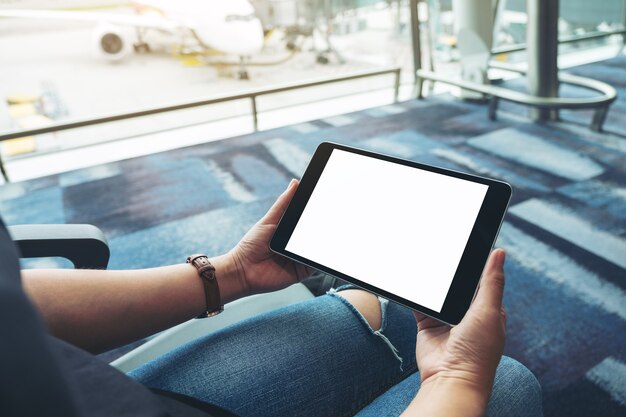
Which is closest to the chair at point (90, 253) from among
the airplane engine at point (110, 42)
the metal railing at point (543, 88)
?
the metal railing at point (543, 88)

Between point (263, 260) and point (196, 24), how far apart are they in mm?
4532

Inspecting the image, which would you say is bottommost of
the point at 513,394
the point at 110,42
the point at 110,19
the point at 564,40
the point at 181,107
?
the point at 513,394

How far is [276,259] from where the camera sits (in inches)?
28.1

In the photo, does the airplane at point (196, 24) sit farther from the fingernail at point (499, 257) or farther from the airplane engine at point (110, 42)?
the fingernail at point (499, 257)

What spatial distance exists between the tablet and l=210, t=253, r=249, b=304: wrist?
0.08 metres

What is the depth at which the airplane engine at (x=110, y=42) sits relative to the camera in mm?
4742

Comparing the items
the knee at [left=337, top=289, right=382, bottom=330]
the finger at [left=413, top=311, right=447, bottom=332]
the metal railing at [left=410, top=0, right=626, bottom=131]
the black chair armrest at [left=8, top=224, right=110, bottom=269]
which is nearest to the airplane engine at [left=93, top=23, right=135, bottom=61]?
the metal railing at [left=410, top=0, right=626, bottom=131]

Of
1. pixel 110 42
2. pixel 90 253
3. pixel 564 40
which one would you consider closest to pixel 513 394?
pixel 90 253

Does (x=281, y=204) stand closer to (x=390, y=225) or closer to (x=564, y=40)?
(x=390, y=225)

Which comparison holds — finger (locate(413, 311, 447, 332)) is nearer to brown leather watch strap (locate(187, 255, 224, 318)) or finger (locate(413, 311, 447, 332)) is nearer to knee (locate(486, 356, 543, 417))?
knee (locate(486, 356, 543, 417))

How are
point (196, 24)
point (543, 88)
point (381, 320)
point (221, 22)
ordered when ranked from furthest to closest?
point (196, 24), point (221, 22), point (543, 88), point (381, 320)

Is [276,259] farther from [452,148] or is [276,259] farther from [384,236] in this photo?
[452,148]

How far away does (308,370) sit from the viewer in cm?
56

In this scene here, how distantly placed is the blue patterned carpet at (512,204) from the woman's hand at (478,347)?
62 centimetres
